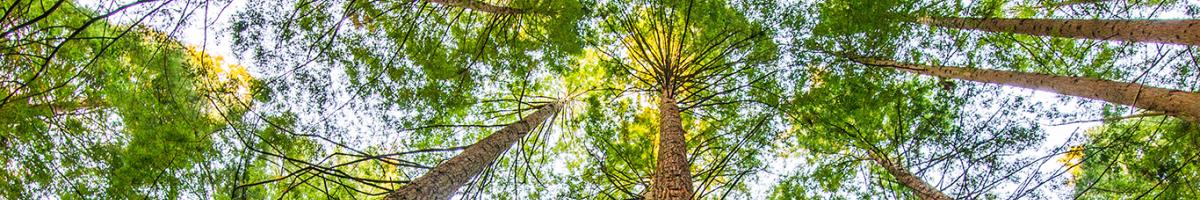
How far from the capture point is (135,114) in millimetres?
5496

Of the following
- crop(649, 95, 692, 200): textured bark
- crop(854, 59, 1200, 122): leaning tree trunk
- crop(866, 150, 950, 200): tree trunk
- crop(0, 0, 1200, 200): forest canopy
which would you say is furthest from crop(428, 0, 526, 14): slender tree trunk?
crop(866, 150, 950, 200): tree trunk

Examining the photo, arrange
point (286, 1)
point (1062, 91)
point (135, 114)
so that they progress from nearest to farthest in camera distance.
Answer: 1. point (1062, 91)
2. point (286, 1)
3. point (135, 114)

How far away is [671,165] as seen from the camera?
4.38 m

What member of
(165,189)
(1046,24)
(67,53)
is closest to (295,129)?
(165,189)

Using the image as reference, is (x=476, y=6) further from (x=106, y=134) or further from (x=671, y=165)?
(x=106, y=134)

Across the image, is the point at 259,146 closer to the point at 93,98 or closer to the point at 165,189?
the point at 165,189

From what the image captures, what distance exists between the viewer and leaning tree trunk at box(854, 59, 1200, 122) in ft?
12.8

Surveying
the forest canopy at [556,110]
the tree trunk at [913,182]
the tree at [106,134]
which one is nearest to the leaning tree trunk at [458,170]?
the forest canopy at [556,110]

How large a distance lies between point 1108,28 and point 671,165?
3.77 m

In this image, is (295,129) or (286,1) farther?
(295,129)

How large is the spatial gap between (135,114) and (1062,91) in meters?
8.29

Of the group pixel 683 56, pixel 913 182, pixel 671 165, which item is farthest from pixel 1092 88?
pixel 683 56

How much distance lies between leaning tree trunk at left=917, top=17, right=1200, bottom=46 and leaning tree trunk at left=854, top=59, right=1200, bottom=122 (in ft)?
1.19

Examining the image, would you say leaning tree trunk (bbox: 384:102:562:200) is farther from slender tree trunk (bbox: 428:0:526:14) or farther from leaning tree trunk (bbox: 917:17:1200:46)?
leaning tree trunk (bbox: 917:17:1200:46)
